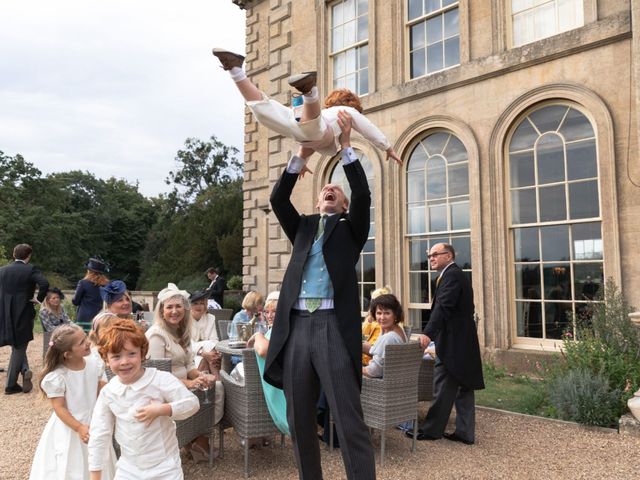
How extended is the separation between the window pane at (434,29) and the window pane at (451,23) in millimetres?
113

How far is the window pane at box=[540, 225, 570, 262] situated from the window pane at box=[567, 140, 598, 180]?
783 millimetres

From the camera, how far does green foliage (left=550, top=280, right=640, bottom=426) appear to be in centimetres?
466

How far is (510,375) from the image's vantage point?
23.2ft

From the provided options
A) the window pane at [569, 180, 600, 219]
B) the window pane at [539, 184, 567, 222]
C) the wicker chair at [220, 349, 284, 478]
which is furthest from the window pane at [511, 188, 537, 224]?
Answer: the wicker chair at [220, 349, 284, 478]

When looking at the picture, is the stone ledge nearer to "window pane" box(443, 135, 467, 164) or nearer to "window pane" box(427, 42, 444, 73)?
"window pane" box(443, 135, 467, 164)

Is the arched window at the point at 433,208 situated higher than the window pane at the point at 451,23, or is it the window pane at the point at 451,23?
the window pane at the point at 451,23

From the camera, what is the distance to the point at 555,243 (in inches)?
284

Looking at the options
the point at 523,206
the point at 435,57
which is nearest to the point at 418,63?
the point at 435,57

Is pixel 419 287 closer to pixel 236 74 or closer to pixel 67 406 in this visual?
pixel 67 406

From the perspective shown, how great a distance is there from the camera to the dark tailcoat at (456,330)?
428cm

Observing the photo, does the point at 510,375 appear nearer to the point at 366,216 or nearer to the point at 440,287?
the point at 440,287

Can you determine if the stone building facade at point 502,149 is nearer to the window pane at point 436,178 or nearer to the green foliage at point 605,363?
the window pane at point 436,178

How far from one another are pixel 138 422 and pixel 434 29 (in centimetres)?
848

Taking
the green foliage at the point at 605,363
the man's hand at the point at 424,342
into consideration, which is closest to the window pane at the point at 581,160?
the green foliage at the point at 605,363
